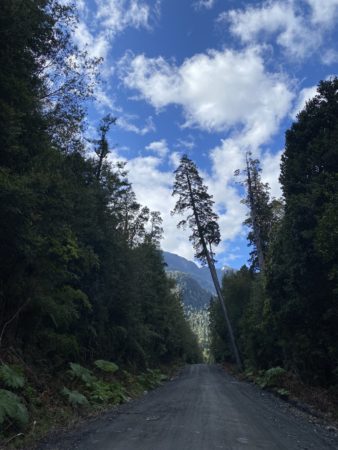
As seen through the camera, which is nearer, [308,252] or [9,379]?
[9,379]

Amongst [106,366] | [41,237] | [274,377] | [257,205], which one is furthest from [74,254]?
Result: [257,205]

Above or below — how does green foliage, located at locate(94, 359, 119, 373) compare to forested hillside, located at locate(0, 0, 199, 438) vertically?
below

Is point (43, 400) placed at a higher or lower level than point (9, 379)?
lower

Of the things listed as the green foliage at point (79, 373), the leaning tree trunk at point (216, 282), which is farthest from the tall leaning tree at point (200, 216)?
the green foliage at point (79, 373)

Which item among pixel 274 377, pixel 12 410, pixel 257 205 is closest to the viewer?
pixel 12 410

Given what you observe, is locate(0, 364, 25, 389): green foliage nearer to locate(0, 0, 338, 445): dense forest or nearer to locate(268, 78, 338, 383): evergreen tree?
locate(0, 0, 338, 445): dense forest

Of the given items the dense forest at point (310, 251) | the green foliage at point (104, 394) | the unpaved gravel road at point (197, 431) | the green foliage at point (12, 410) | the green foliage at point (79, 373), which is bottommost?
the unpaved gravel road at point (197, 431)

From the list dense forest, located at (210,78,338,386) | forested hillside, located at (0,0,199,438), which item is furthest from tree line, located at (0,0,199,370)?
dense forest, located at (210,78,338,386)

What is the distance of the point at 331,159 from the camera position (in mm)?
12414

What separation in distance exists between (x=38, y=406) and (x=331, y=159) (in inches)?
431

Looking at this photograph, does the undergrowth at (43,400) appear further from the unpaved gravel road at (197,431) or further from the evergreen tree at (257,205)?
the evergreen tree at (257,205)

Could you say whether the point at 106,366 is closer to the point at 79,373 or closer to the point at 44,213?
the point at 79,373

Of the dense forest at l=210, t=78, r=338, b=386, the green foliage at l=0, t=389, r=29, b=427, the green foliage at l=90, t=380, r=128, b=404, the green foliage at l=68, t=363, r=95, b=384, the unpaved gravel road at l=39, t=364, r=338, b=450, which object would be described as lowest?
the unpaved gravel road at l=39, t=364, r=338, b=450

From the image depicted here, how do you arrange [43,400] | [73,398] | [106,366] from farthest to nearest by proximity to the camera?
[106,366] → [73,398] → [43,400]
